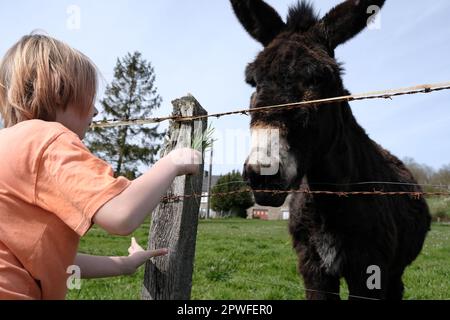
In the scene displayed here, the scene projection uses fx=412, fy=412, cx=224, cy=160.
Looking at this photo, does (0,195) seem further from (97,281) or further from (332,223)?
(97,281)

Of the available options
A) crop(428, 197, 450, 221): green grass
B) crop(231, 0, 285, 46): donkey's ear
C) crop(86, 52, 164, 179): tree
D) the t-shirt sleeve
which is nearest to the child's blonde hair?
the t-shirt sleeve

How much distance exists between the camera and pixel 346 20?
3346mm

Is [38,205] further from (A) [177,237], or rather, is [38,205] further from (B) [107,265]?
(A) [177,237]

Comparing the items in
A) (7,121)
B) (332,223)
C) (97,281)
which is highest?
(7,121)

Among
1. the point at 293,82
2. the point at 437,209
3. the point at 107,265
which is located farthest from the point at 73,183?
the point at 437,209

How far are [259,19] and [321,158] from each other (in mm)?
1419

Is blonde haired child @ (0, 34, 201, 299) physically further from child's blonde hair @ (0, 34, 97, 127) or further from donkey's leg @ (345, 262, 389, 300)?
donkey's leg @ (345, 262, 389, 300)

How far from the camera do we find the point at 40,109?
159 cm

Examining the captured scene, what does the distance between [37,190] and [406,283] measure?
610 cm

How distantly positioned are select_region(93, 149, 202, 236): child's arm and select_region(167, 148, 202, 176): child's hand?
0.10ft

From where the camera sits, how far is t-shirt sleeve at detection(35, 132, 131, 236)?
1.33 meters

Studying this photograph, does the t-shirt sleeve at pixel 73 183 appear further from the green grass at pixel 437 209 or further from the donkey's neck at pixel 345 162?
the green grass at pixel 437 209

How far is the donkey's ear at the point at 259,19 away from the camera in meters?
3.63
